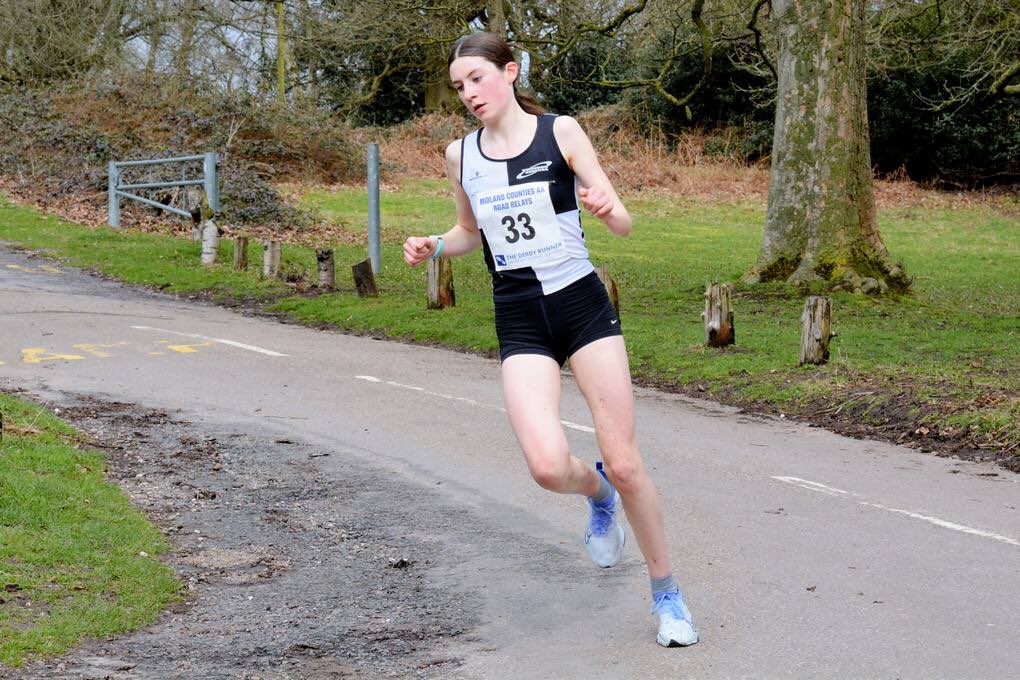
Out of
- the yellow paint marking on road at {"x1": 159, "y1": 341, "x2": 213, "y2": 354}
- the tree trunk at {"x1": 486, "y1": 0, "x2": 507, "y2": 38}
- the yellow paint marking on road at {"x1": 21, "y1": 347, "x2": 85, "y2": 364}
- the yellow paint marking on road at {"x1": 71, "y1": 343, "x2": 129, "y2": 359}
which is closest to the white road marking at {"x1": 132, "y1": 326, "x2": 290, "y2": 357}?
the yellow paint marking on road at {"x1": 159, "y1": 341, "x2": 213, "y2": 354}

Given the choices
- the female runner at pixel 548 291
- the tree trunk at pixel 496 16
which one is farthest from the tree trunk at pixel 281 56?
the female runner at pixel 548 291

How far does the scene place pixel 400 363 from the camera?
13.3 metres

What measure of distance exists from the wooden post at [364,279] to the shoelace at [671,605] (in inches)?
527

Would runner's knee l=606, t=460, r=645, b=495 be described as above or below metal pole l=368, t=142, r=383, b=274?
below

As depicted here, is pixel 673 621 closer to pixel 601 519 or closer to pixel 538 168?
pixel 601 519

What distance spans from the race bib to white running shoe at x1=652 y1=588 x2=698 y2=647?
4.51ft

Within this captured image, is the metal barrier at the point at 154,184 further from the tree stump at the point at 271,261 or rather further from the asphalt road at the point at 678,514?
the asphalt road at the point at 678,514

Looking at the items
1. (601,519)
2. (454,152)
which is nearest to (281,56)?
(454,152)

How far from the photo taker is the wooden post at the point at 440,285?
658 inches

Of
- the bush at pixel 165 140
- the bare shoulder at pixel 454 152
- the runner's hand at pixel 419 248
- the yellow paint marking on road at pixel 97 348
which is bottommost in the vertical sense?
the yellow paint marking on road at pixel 97 348

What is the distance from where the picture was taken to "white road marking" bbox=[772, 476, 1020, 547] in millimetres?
6609

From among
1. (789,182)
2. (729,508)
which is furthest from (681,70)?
(729,508)

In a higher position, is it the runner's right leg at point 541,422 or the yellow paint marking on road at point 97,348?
the runner's right leg at point 541,422

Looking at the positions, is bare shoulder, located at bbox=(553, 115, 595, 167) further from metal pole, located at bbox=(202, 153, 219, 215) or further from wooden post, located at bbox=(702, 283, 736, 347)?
metal pole, located at bbox=(202, 153, 219, 215)
